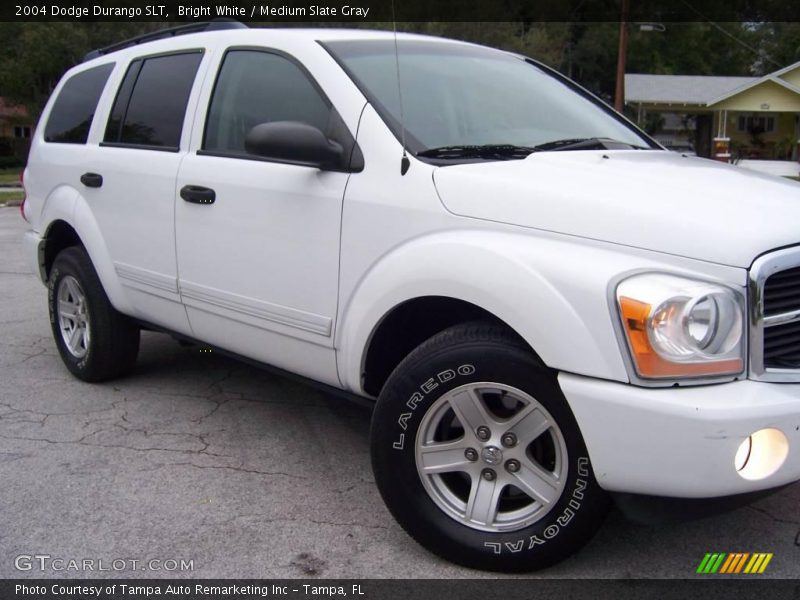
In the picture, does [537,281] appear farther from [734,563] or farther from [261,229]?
[261,229]

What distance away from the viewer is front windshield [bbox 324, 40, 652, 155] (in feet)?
10.8

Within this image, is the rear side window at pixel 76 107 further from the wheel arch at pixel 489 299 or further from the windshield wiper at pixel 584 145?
the windshield wiper at pixel 584 145

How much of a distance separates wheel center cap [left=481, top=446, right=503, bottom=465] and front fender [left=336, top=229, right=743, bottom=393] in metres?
0.44

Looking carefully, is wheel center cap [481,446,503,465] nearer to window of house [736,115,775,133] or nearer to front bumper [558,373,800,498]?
front bumper [558,373,800,498]

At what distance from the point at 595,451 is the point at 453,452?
1.91 ft

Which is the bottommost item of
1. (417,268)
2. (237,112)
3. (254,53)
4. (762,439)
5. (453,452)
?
(453,452)

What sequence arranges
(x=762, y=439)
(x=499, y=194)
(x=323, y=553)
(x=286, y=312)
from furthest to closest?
1. (x=286, y=312)
2. (x=323, y=553)
3. (x=499, y=194)
4. (x=762, y=439)

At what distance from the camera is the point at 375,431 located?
115 inches

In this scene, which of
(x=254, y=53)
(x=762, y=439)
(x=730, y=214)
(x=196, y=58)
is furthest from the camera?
(x=196, y=58)

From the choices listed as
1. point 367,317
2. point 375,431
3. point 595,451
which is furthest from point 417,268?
point 595,451

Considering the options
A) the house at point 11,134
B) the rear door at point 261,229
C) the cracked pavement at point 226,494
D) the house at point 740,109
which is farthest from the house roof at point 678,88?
the rear door at point 261,229

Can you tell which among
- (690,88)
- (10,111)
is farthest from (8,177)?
(690,88)

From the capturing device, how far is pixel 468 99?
3545 millimetres

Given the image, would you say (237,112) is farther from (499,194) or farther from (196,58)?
(499,194)
